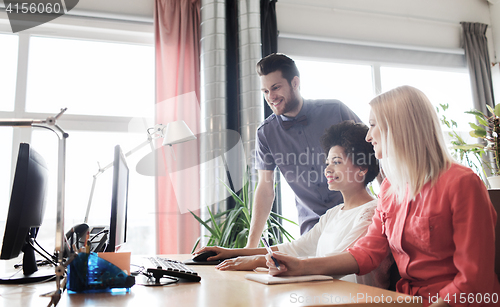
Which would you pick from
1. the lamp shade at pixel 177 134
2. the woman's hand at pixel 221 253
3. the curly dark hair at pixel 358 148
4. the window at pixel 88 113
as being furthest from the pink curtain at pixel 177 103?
the curly dark hair at pixel 358 148

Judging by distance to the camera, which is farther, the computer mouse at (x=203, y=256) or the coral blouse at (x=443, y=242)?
the computer mouse at (x=203, y=256)

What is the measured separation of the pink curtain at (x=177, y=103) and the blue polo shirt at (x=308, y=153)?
1.19m

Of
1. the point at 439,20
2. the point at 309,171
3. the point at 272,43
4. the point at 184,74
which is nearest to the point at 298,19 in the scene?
the point at 272,43

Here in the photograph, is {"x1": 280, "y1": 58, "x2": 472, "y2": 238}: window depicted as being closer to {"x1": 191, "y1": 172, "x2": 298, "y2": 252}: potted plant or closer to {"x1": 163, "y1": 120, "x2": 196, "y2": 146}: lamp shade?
{"x1": 191, "y1": 172, "x2": 298, "y2": 252}: potted plant

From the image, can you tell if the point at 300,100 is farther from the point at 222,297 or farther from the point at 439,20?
the point at 439,20

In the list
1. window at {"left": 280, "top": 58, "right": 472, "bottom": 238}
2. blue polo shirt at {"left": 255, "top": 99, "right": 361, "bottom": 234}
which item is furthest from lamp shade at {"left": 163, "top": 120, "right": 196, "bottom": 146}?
window at {"left": 280, "top": 58, "right": 472, "bottom": 238}

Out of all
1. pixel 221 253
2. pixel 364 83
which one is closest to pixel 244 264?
pixel 221 253

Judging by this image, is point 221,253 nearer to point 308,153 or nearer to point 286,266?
point 286,266

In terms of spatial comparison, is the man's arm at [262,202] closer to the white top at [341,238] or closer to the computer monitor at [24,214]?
the white top at [341,238]

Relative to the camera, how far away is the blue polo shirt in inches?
75.2

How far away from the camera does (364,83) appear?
155 inches

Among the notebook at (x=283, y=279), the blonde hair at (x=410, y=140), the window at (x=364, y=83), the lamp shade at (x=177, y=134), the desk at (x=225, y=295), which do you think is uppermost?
the window at (x=364, y=83)

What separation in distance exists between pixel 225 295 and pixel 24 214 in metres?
0.74

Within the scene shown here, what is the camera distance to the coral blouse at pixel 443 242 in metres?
0.90
